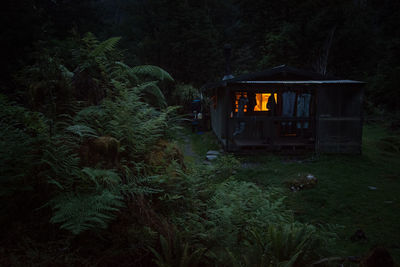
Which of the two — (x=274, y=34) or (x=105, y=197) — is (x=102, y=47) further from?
(x=274, y=34)

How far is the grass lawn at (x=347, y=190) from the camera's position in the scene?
4773 mm

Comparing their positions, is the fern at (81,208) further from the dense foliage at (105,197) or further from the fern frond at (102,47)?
the fern frond at (102,47)

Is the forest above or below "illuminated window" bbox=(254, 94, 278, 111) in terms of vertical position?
below

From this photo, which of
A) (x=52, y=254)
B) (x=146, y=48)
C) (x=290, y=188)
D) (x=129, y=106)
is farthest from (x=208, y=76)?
(x=52, y=254)

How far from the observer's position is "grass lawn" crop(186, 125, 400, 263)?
4773mm

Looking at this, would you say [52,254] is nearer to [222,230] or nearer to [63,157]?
[63,157]

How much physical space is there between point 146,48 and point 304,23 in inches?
587

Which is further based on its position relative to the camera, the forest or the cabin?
the cabin

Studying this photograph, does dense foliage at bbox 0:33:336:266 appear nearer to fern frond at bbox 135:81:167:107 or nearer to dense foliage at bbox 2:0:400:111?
fern frond at bbox 135:81:167:107

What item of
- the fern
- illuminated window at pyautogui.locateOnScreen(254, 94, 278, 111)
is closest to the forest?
the fern

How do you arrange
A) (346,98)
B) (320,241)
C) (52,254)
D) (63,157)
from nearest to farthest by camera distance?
(52,254) → (63,157) → (320,241) → (346,98)

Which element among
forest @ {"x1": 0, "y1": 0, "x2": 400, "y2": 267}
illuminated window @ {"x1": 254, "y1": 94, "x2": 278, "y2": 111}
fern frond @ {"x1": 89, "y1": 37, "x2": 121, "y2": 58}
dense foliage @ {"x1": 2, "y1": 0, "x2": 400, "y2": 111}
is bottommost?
forest @ {"x1": 0, "y1": 0, "x2": 400, "y2": 267}

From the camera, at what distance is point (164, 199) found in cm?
318

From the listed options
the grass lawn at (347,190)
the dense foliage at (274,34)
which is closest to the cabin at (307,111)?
the grass lawn at (347,190)
